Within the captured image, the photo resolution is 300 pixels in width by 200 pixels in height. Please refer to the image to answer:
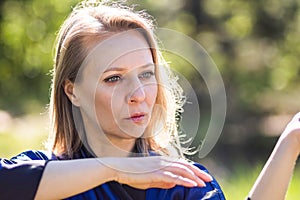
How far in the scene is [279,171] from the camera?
1837mm

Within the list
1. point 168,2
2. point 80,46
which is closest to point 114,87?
point 80,46

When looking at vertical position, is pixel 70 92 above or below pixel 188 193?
above

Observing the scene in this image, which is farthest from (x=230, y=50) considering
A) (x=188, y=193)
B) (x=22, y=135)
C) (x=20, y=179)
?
(x=20, y=179)

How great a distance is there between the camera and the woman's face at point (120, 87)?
197 cm

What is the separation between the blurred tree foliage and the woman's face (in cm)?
601

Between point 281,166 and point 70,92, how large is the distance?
2.13ft

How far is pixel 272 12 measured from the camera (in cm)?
841

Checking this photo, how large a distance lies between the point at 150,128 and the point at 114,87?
20 cm

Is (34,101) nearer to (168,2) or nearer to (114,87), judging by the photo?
(168,2)

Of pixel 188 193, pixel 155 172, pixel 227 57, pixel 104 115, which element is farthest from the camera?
pixel 227 57

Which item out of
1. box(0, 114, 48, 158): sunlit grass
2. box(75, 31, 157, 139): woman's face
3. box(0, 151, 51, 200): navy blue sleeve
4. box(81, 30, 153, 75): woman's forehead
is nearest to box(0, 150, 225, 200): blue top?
box(0, 151, 51, 200): navy blue sleeve

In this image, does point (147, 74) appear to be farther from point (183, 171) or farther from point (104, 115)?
point (183, 171)

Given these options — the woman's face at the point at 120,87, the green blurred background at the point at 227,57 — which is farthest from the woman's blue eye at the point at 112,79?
the green blurred background at the point at 227,57

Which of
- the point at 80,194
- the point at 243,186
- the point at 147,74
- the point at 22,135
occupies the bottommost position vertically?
the point at 22,135
